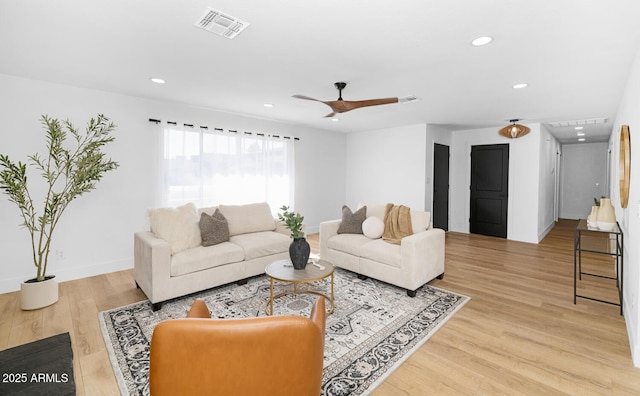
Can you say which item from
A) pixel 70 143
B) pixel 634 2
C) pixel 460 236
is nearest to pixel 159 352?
pixel 634 2

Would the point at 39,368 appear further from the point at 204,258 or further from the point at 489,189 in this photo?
the point at 489,189

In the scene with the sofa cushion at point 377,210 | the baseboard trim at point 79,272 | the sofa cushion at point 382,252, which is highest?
the sofa cushion at point 377,210

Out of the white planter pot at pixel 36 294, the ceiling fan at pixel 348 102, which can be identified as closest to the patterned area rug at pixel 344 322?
the white planter pot at pixel 36 294

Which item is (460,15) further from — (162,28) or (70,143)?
(70,143)

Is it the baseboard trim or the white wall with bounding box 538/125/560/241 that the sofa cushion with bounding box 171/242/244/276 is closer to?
the baseboard trim

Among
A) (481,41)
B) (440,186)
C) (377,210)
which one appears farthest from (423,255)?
(440,186)

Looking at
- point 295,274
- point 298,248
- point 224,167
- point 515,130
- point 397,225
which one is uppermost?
point 515,130

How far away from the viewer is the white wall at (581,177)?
8750mm

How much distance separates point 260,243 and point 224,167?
1914 millimetres

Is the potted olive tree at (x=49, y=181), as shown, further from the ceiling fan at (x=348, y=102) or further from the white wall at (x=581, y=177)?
the white wall at (x=581, y=177)

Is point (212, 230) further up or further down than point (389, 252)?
further up

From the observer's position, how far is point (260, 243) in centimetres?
382

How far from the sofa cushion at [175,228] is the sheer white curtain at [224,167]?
3.91 feet

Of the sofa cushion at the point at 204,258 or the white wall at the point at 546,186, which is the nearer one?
the sofa cushion at the point at 204,258
